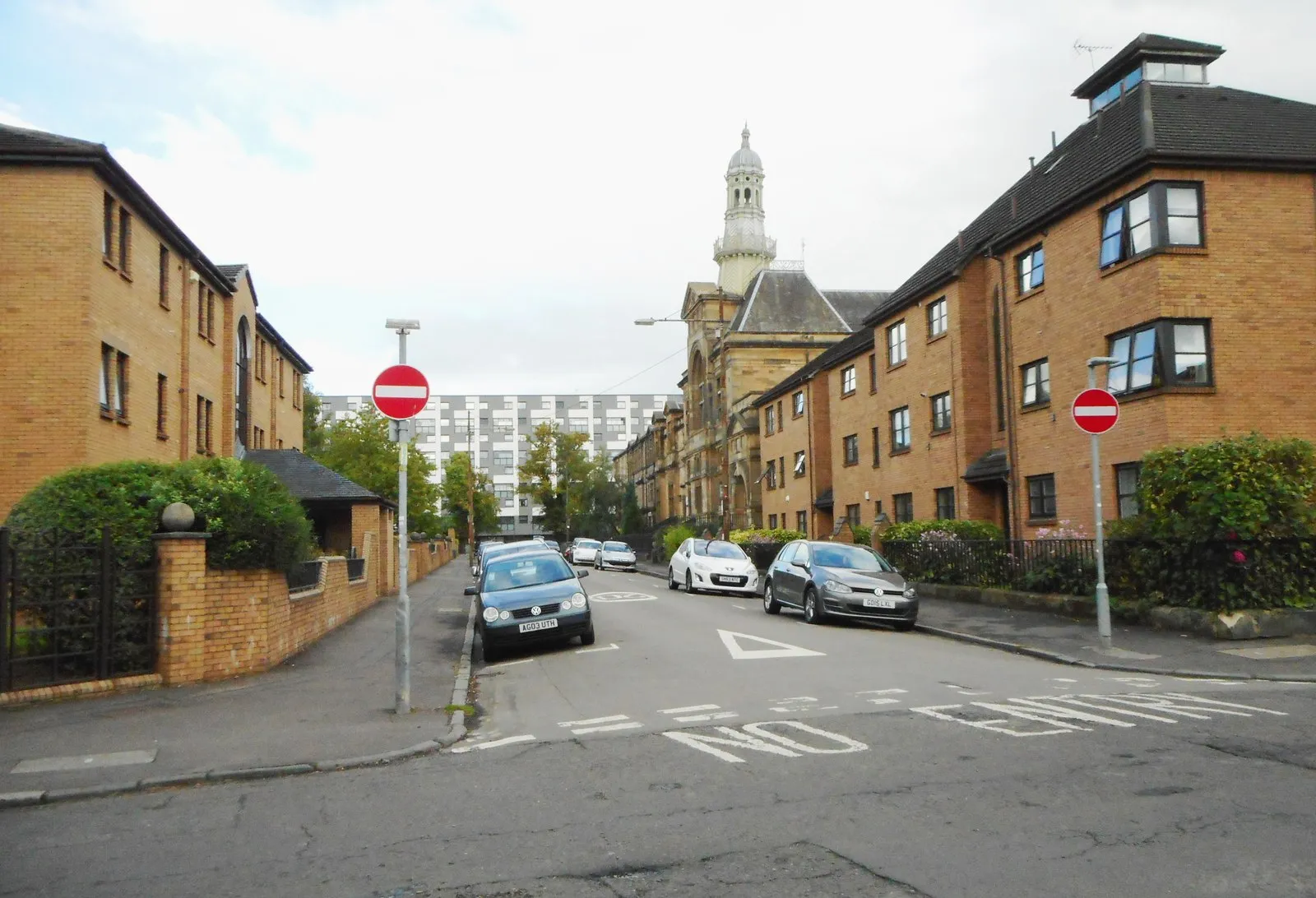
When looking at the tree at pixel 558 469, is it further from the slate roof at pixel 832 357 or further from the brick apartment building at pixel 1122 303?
the brick apartment building at pixel 1122 303

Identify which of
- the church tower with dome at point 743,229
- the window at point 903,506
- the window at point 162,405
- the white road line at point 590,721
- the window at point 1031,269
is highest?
the church tower with dome at point 743,229

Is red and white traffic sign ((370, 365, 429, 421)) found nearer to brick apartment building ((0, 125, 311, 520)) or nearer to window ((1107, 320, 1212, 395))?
brick apartment building ((0, 125, 311, 520))

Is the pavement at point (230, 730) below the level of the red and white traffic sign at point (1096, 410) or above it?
below

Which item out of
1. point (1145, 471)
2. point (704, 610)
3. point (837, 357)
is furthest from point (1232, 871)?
point (837, 357)

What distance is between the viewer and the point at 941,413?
3006 cm

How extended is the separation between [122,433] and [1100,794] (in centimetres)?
1872

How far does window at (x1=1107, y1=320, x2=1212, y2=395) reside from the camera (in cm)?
2009

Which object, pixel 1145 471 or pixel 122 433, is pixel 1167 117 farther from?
pixel 122 433

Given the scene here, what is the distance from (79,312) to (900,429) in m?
23.6

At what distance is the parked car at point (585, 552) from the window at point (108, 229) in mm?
36032

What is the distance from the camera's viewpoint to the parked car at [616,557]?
4953 centimetres

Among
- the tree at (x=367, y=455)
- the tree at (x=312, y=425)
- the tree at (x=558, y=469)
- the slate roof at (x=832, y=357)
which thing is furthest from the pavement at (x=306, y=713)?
the tree at (x=558, y=469)

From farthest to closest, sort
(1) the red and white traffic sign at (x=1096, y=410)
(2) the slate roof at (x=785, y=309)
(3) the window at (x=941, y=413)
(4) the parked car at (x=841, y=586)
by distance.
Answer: (2) the slate roof at (x=785, y=309), (3) the window at (x=941, y=413), (4) the parked car at (x=841, y=586), (1) the red and white traffic sign at (x=1096, y=410)

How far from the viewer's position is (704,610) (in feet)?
71.4
